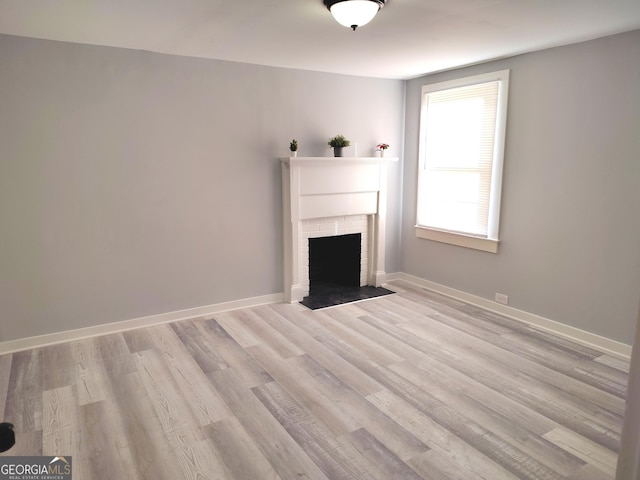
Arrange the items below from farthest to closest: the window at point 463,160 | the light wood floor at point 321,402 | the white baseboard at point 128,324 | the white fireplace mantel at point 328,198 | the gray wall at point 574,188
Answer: the white fireplace mantel at point 328,198 < the window at point 463,160 < the white baseboard at point 128,324 < the gray wall at point 574,188 < the light wood floor at point 321,402

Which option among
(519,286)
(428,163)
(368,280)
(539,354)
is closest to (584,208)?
(519,286)

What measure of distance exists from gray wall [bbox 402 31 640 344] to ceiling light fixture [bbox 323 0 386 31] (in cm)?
198

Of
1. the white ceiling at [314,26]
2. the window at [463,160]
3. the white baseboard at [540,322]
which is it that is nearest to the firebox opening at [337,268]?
the white baseboard at [540,322]

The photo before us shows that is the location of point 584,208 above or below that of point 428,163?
below

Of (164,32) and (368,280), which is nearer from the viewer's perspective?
(164,32)

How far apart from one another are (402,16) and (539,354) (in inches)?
106

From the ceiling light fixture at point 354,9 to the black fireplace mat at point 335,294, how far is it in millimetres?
2783

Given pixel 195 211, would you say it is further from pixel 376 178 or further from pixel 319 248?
pixel 376 178

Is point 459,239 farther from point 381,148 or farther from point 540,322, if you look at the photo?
point 381,148

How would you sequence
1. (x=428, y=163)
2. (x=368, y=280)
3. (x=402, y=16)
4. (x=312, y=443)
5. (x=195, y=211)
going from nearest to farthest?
(x=312, y=443), (x=402, y=16), (x=195, y=211), (x=428, y=163), (x=368, y=280)

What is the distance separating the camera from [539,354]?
341cm

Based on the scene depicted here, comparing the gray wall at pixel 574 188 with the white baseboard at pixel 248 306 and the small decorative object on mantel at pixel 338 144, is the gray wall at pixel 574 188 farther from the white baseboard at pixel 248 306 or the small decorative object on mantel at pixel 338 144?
the small decorative object on mantel at pixel 338 144

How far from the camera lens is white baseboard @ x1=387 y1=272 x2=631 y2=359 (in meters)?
3.44

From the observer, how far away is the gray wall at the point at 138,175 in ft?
11.1
